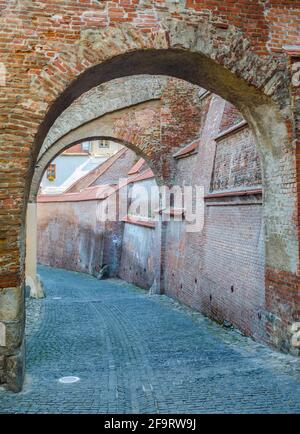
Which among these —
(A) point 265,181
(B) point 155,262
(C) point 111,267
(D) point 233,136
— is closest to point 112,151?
(C) point 111,267

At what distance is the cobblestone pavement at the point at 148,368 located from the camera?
5.54 meters

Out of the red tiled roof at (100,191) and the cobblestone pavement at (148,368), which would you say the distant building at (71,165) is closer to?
the red tiled roof at (100,191)

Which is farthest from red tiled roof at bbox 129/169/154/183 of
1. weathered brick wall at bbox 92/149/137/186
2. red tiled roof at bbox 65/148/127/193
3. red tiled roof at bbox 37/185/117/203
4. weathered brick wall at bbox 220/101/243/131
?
weathered brick wall at bbox 220/101/243/131

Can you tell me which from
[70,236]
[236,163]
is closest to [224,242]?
[236,163]

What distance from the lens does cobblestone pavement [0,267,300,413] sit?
18.2ft

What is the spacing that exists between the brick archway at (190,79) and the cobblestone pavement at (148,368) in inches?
27.5

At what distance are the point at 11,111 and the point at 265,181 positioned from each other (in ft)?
13.6

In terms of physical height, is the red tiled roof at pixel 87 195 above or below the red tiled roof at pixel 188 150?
below

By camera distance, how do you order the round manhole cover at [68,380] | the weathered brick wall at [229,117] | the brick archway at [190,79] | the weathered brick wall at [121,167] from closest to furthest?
the brick archway at [190,79] < the round manhole cover at [68,380] < the weathered brick wall at [229,117] < the weathered brick wall at [121,167]

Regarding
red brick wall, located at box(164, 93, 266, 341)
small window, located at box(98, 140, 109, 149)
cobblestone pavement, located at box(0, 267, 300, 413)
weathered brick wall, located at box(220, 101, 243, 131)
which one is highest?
small window, located at box(98, 140, 109, 149)

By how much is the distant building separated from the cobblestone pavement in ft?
81.9

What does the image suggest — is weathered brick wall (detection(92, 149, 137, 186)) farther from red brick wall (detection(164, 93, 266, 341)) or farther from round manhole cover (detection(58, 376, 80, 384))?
round manhole cover (detection(58, 376, 80, 384))

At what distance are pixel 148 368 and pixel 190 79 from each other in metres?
4.64

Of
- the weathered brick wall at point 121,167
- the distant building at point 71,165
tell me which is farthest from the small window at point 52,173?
the weathered brick wall at point 121,167
